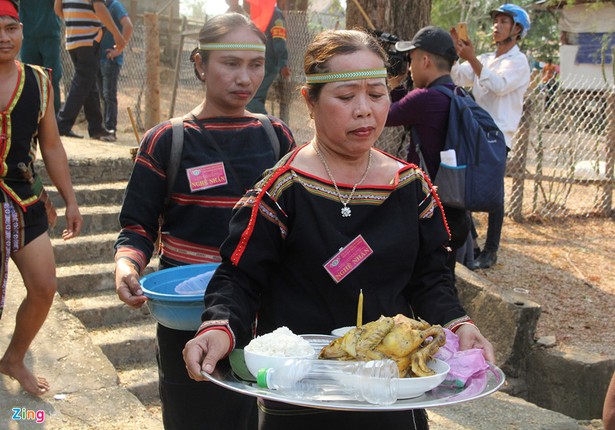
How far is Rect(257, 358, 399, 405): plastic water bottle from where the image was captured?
1.78 meters

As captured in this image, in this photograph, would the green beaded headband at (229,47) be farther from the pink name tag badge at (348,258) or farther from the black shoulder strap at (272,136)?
the pink name tag badge at (348,258)

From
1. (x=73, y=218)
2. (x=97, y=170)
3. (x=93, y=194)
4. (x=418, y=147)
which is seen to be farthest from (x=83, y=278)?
(x=418, y=147)

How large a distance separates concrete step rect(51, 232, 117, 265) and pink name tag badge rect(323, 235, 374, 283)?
14.7 feet

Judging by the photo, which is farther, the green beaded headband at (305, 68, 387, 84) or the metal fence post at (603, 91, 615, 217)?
the metal fence post at (603, 91, 615, 217)

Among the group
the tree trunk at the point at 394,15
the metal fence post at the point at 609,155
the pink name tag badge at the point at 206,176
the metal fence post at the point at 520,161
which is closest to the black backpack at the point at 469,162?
the tree trunk at the point at 394,15

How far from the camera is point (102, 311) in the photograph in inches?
229

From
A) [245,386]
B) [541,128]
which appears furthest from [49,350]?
[541,128]

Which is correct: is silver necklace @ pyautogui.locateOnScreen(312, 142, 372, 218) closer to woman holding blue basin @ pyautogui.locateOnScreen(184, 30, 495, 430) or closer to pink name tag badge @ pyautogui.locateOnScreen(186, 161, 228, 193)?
woman holding blue basin @ pyautogui.locateOnScreen(184, 30, 495, 430)

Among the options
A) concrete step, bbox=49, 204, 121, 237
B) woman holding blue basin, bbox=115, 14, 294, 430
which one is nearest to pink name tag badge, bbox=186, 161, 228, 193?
woman holding blue basin, bbox=115, 14, 294, 430

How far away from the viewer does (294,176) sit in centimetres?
223

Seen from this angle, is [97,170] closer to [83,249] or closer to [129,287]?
[83,249]

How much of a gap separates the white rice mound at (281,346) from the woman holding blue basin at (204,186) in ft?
3.52

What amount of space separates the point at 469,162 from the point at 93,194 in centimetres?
351

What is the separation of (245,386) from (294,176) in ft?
2.22
